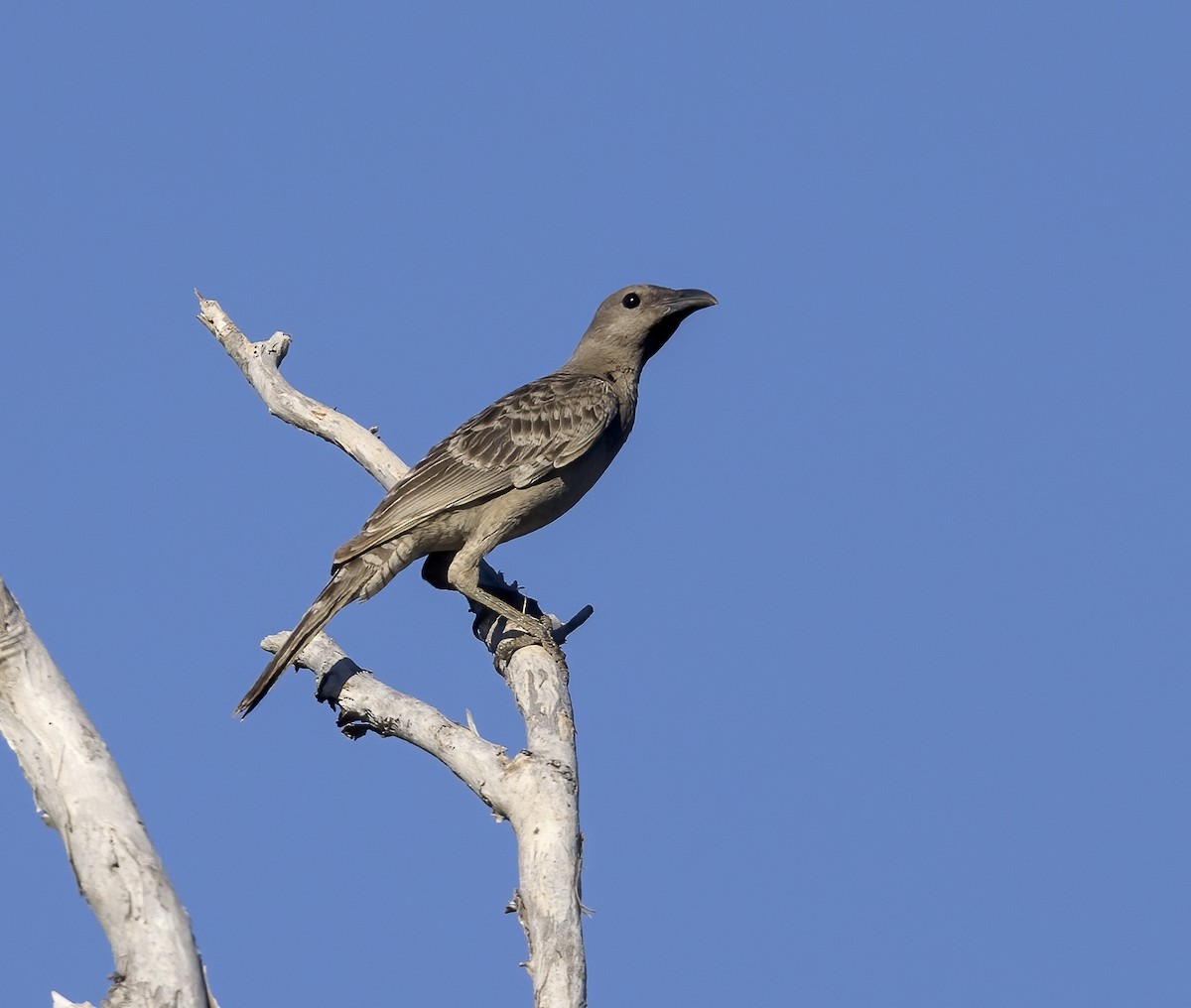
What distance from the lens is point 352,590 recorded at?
9.02 m

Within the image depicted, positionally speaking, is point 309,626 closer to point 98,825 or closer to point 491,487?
point 491,487

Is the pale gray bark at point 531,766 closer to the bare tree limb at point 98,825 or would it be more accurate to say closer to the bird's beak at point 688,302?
the bare tree limb at point 98,825

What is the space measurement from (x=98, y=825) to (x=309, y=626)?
3191mm

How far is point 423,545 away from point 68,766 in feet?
13.3

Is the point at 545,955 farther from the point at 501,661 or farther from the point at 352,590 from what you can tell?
the point at 352,590

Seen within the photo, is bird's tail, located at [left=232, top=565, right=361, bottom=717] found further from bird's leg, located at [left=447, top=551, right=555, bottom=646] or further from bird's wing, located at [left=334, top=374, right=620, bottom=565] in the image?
bird's leg, located at [left=447, top=551, right=555, bottom=646]

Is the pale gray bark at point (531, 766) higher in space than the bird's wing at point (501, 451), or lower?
lower

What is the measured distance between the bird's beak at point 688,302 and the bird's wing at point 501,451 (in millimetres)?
846

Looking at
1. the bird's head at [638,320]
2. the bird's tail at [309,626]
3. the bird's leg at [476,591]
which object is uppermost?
the bird's head at [638,320]

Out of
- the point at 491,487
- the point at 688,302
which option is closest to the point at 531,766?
the point at 491,487

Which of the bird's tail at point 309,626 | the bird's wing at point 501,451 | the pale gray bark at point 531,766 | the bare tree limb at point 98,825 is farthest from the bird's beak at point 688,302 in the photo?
the bare tree limb at point 98,825

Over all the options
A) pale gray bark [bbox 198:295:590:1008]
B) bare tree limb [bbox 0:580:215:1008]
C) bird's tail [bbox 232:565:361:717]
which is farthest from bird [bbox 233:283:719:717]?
bare tree limb [bbox 0:580:215:1008]

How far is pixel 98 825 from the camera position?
543 cm

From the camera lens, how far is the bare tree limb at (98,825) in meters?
Result: 5.23
